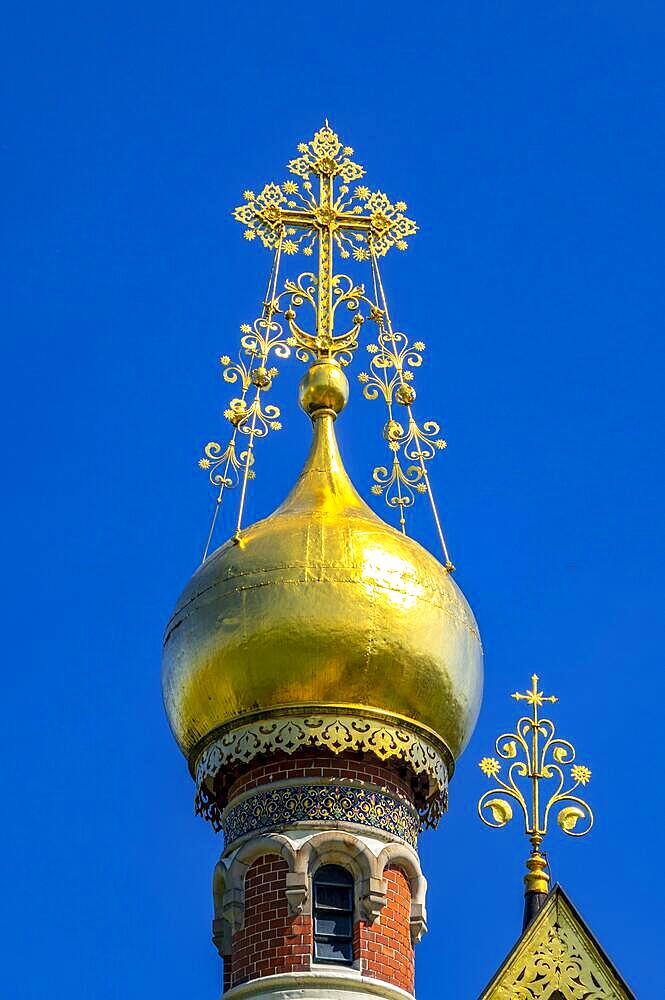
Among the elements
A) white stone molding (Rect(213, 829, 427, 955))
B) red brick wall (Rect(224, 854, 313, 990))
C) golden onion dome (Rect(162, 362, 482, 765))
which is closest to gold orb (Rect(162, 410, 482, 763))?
golden onion dome (Rect(162, 362, 482, 765))

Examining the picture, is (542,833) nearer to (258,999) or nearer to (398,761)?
(398,761)

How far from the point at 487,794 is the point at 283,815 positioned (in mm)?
1685

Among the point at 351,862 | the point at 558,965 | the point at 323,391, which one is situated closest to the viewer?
the point at 558,965

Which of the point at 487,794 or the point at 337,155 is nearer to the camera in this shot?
the point at 487,794

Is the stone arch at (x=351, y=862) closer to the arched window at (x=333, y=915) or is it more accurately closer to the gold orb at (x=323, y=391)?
the arched window at (x=333, y=915)

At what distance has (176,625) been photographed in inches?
960

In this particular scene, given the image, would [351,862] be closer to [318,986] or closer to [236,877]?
[236,877]

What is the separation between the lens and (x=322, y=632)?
23.6 metres

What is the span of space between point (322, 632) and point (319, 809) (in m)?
1.39

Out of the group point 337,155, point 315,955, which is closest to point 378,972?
point 315,955

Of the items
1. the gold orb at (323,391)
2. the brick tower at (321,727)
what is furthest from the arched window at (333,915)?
the gold orb at (323,391)

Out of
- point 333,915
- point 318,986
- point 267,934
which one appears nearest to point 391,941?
point 333,915

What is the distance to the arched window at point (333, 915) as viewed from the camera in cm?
2291

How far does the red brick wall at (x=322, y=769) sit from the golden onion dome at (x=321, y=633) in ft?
1.19
